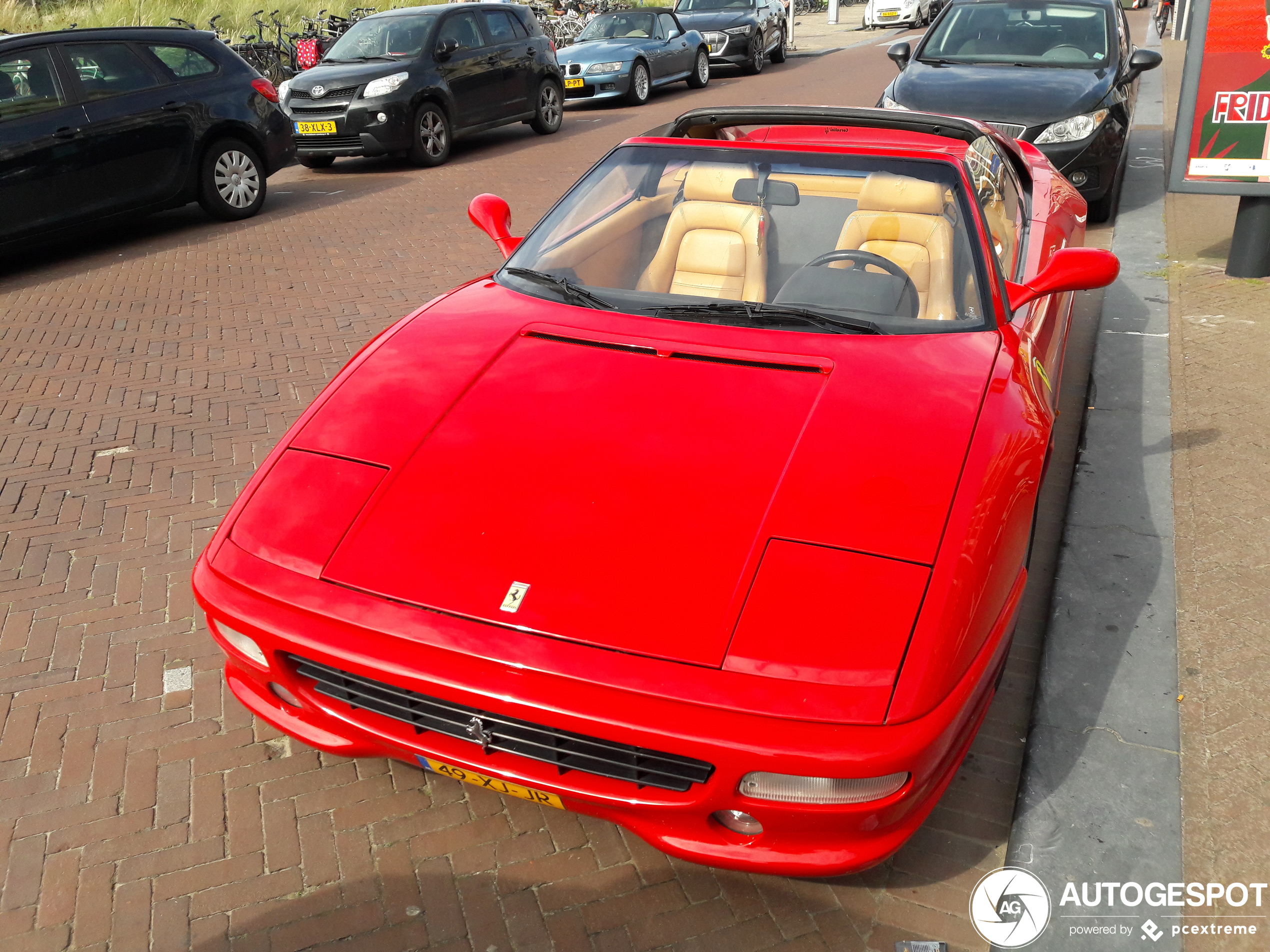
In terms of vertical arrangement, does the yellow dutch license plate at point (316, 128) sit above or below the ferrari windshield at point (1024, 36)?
below

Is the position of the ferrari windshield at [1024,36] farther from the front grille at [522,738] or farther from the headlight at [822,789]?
the front grille at [522,738]

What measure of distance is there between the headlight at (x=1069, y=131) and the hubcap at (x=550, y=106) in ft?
26.0

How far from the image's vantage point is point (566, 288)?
11.2ft

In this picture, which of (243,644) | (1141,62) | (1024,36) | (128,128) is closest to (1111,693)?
(243,644)

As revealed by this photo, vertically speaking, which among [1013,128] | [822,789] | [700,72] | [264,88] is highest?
[264,88]

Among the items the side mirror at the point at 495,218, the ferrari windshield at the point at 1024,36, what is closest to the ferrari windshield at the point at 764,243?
the side mirror at the point at 495,218

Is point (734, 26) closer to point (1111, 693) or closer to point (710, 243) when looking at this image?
point (710, 243)

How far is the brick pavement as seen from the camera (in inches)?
97.1

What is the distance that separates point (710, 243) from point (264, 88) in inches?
306

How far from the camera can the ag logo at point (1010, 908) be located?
94.0 inches

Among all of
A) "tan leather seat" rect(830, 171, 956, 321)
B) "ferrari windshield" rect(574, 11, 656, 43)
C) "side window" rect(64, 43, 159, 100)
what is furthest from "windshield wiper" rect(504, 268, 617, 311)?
"ferrari windshield" rect(574, 11, 656, 43)

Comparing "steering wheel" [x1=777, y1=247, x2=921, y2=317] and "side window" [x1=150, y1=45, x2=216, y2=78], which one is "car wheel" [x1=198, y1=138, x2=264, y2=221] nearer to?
"side window" [x1=150, y1=45, x2=216, y2=78]

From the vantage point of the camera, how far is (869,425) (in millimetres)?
2650

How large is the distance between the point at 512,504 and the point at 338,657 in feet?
1.78
